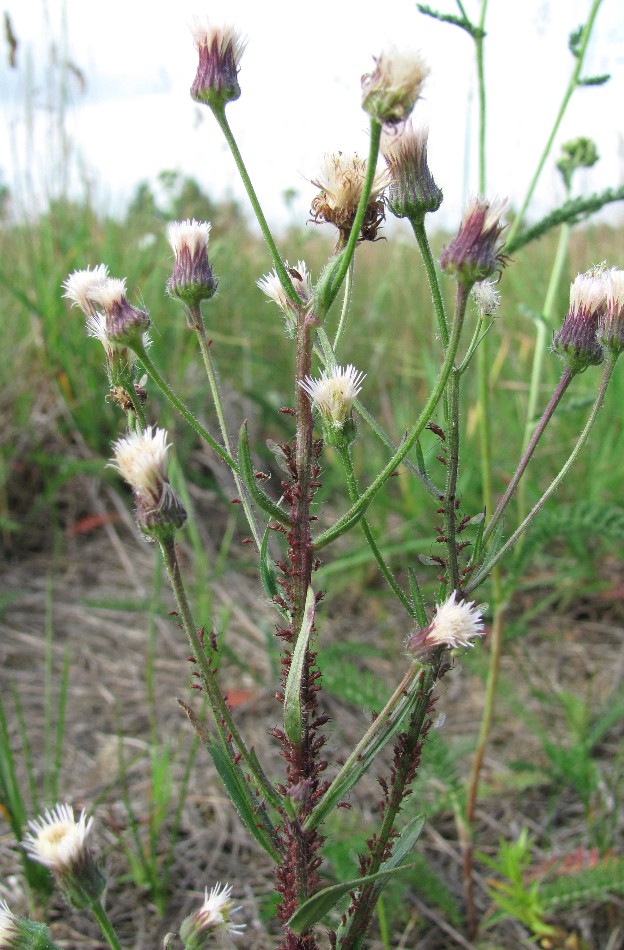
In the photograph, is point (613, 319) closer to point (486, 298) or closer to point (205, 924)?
point (486, 298)

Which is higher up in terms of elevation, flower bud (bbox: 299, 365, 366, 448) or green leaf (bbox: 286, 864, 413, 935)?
flower bud (bbox: 299, 365, 366, 448)

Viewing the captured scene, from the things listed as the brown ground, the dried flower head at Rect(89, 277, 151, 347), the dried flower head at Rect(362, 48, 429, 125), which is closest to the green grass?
the brown ground

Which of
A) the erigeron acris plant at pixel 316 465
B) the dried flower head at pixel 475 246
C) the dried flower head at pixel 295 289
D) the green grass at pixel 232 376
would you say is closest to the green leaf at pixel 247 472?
the erigeron acris plant at pixel 316 465

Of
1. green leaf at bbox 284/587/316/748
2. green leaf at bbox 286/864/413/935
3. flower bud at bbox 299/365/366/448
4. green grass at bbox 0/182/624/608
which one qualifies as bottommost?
green leaf at bbox 286/864/413/935

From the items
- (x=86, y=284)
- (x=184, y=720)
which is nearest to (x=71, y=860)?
(x=86, y=284)

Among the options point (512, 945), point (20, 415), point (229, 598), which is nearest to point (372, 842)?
point (512, 945)

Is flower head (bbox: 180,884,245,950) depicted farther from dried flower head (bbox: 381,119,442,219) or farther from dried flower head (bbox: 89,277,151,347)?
dried flower head (bbox: 381,119,442,219)

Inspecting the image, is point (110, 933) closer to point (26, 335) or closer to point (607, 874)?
point (607, 874)
